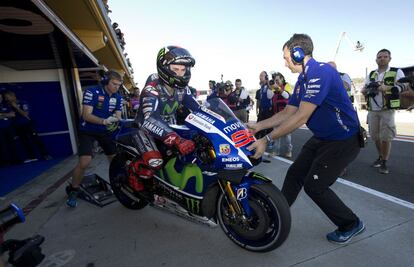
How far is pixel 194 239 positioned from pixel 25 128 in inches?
287

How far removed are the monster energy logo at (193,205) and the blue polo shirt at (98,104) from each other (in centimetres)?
225

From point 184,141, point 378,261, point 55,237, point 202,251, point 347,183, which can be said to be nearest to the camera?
point 378,261

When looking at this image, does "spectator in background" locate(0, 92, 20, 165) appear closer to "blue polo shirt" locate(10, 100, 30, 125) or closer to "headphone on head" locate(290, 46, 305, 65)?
"blue polo shirt" locate(10, 100, 30, 125)

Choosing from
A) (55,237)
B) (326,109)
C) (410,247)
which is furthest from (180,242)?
(410,247)

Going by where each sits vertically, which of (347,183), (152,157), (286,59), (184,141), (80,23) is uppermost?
(80,23)

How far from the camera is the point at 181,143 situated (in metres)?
2.40

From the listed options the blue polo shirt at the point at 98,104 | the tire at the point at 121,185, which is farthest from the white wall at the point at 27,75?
the tire at the point at 121,185

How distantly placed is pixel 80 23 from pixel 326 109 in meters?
6.49

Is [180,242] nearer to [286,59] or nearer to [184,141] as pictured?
[184,141]

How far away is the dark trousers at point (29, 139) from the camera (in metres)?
7.68

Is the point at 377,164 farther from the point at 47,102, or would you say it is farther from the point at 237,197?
the point at 47,102

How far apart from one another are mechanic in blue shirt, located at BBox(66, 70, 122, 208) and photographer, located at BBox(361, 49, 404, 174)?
451 centimetres

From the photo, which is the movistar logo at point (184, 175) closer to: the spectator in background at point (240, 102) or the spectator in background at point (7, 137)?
the spectator in background at point (240, 102)

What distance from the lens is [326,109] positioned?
8.19ft
